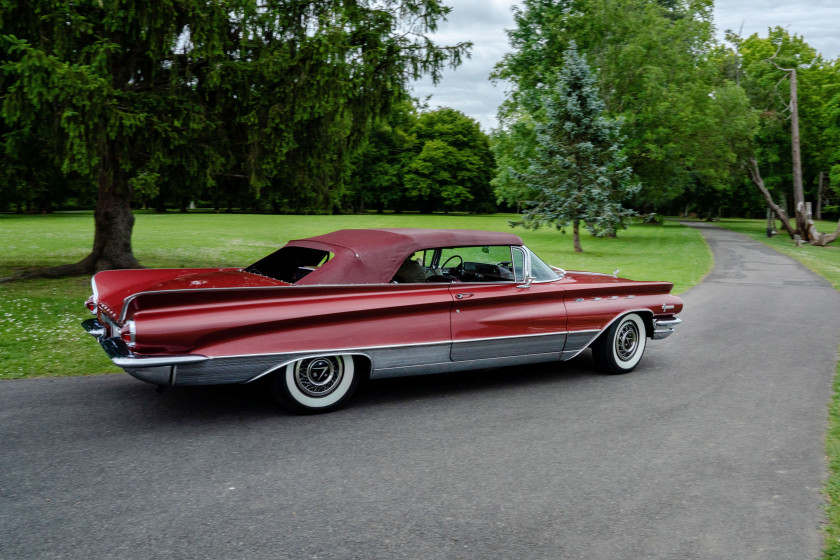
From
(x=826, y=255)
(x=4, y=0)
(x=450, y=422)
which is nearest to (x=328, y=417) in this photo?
(x=450, y=422)

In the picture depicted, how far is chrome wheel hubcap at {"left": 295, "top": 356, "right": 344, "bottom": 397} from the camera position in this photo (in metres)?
4.88

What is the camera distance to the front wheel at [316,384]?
4.82 m

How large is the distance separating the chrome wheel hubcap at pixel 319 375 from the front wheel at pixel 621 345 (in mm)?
2715

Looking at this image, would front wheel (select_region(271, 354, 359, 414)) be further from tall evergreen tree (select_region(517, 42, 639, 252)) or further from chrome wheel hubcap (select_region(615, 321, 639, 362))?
tall evergreen tree (select_region(517, 42, 639, 252))

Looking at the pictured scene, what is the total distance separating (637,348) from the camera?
260 inches

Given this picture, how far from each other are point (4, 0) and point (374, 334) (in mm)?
8395

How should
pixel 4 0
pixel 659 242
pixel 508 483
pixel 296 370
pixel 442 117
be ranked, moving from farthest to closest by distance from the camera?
1. pixel 442 117
2. pixel 659 242
3. pixel 4 0
4. pixel 296 370
5. pixel 508 483

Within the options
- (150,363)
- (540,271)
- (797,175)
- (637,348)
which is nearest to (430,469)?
(150,363)

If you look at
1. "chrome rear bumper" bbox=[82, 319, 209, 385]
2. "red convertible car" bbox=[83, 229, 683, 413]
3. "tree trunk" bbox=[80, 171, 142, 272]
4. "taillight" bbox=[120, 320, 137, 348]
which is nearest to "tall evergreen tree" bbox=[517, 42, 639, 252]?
"tree trunk" bbox=[80, 171, 142, 272]

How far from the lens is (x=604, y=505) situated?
351cm

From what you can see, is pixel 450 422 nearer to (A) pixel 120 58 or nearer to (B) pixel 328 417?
(B) pixel 328 417

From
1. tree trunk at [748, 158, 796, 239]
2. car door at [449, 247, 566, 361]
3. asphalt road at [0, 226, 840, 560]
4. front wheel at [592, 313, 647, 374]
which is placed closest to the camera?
asphalt road at [0, 226, 840, 560]

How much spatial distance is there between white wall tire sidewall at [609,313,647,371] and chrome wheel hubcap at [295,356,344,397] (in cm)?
281

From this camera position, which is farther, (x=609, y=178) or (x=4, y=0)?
(x=609, y=178)
